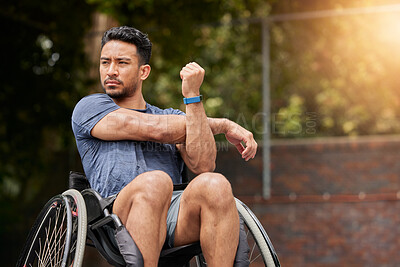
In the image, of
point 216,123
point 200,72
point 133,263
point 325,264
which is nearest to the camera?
point 133,263

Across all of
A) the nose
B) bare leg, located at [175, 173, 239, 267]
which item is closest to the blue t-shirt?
the nose

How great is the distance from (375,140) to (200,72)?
394 centimetres

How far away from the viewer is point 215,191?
2.31 meters

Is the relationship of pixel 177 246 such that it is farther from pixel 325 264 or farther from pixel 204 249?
pixel 325 264

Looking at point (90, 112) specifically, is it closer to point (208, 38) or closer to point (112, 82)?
point (112, 82)

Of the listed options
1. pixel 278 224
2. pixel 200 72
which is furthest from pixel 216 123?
pixel 278 224

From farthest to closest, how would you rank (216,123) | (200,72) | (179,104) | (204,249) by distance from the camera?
(179,104) → (216,123) → (200,72) → (204,249)

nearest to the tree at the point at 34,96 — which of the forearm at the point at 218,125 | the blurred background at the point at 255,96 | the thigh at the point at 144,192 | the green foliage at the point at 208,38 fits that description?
the blurred background at the point at 255,96

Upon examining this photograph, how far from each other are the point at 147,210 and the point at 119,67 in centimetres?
74

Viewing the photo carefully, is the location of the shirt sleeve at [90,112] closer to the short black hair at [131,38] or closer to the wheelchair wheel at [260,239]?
the short black hair at [131,38]

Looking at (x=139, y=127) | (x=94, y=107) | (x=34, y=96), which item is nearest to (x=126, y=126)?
(x=139, y=127)

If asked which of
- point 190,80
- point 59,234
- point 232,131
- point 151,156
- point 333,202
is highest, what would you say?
point 190,80

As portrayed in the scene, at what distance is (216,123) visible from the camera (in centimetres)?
272

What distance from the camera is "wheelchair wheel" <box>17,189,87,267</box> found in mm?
2309
